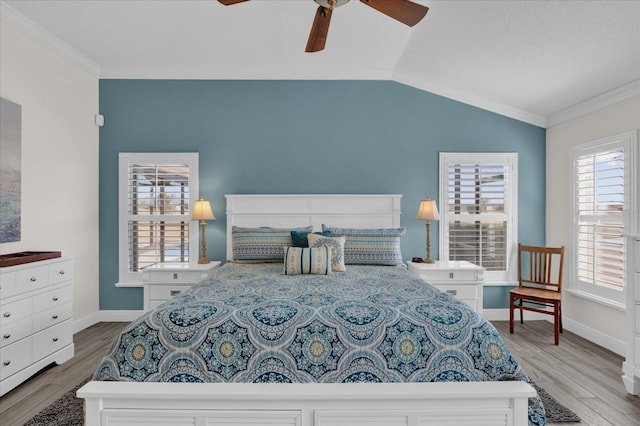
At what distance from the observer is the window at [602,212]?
3072 mm

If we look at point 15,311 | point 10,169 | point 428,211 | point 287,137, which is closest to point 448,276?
point 428,211

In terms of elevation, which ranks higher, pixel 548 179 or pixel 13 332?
pixel 548 179

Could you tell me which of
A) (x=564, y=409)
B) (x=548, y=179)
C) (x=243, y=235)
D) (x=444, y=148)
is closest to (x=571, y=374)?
(x=564, y=409)

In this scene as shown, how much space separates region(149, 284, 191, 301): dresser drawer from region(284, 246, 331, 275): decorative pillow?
48.0 inches

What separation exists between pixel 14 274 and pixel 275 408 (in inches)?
88.6

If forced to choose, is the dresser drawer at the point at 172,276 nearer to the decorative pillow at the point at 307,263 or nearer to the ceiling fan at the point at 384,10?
the decorative pillow at the point at 307,263

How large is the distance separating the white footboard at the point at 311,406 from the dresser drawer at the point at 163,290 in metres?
1.91

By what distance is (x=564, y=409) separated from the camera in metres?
2.21

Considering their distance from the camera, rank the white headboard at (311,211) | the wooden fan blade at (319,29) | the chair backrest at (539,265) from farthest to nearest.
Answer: the white headboard at (311,211) < the chair backrest at (539,265) < the wooden fan blade at (319,29)

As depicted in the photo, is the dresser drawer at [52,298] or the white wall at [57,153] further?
the white wall at [57,153]

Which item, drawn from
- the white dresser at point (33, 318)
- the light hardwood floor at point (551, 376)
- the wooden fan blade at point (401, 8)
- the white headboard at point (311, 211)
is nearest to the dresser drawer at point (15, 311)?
the white dresser at point (33, 318)

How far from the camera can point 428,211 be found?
3699 mm

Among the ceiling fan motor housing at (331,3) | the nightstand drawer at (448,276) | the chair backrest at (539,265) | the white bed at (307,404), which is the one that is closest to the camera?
the white bed at (307,404)

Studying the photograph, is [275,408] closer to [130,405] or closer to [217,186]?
[130,405]
